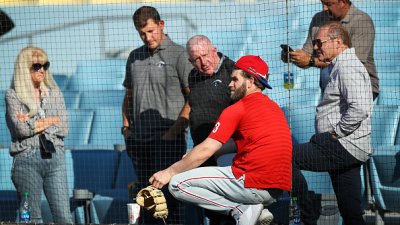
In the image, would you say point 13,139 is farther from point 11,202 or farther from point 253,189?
point 253,189

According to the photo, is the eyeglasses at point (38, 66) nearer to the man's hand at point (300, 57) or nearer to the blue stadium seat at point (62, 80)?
the man's hand at point (300, 57)

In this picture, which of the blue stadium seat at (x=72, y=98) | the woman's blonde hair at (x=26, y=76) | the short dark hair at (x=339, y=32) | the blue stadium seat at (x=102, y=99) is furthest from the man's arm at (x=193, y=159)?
the blue stadium seat at (x=72, y=98)

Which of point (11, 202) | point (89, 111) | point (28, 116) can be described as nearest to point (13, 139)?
point (28, 116)

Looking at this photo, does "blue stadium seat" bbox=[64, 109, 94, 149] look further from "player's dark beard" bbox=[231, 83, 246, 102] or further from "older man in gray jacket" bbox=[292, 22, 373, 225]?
"player's dark beard" bbox=[231, 83, 246, 102]

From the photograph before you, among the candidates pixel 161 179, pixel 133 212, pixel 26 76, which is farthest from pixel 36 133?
pixel 161 179

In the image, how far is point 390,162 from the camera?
8.80 meters

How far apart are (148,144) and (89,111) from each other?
5.56 feet

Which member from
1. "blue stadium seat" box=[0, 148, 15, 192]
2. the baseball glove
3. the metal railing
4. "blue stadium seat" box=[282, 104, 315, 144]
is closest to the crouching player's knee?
the baseball glove

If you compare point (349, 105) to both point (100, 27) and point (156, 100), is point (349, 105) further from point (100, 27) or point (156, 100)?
point (100, 27)

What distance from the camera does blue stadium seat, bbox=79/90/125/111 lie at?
36.7 feet

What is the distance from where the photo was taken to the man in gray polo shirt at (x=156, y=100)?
29.7 feet

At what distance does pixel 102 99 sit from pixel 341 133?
4.01 m

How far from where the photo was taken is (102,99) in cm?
1130

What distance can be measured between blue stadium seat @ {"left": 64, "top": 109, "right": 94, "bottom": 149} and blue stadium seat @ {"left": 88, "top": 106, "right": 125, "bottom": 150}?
55 millimetres
